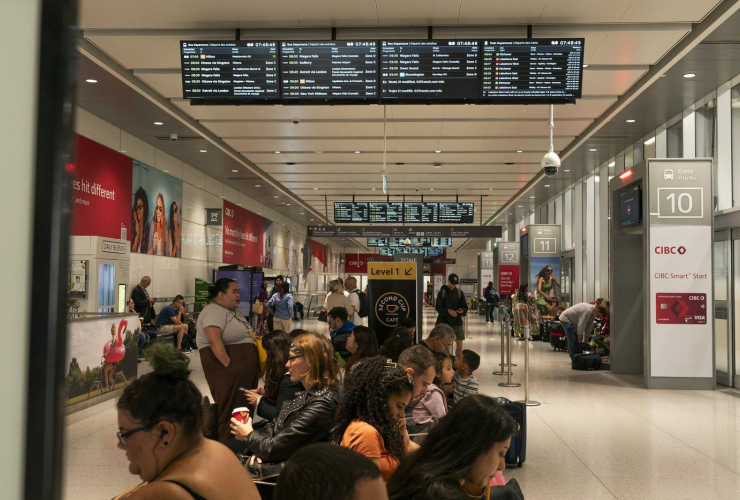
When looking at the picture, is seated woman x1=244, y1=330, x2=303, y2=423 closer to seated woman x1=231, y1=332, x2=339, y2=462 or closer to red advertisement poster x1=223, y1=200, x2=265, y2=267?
seated woman x1=231, y1=332, x2=339, y2=462

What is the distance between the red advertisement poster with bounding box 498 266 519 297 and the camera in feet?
85.8

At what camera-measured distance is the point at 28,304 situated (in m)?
0.77

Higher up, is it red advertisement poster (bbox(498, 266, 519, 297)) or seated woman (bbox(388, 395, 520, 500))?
red advertisement poster (bbox(498, 266, 519, 297))

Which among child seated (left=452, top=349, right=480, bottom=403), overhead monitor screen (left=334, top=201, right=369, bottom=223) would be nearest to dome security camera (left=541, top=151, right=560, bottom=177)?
child seated (left=452, top=349, right=480, bottom=403)

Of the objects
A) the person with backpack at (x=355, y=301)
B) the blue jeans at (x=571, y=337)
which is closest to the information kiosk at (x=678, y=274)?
the blue jeans at (x=571, y=337)

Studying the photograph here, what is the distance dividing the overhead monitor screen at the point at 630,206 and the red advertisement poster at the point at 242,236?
10904 mm

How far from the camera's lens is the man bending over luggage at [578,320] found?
13.5 meters

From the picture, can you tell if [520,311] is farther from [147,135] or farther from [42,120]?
[42,120]

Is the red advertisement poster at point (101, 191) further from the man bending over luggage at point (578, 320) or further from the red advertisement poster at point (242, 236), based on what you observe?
the man bending over luggage at point (578, 320)

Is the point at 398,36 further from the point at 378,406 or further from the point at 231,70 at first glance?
the point at 378,406

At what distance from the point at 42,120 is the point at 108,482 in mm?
5133

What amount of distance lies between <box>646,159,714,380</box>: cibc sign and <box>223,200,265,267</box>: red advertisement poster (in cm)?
1193

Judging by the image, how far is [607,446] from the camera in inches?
257

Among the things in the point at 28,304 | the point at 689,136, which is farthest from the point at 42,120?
the point at 689,136
